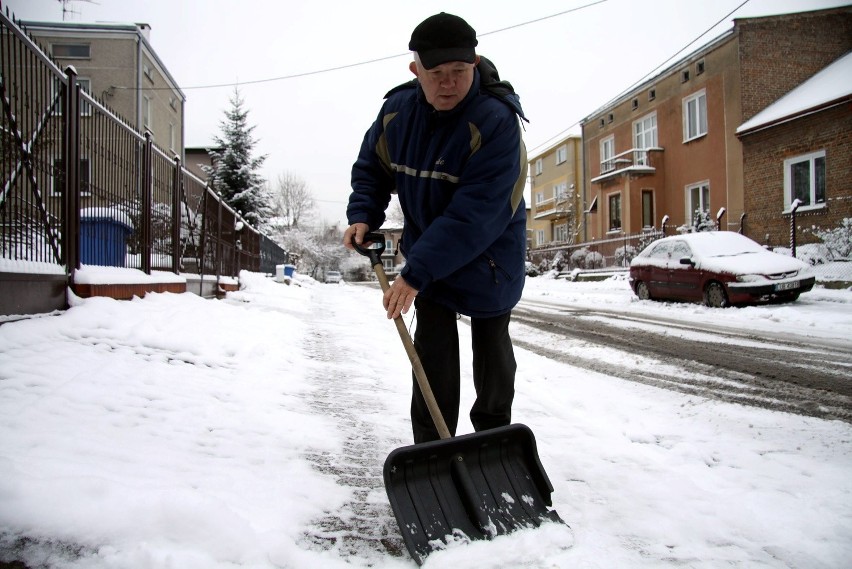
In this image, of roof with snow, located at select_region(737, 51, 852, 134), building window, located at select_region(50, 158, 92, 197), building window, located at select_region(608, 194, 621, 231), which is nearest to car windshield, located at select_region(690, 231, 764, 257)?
roof with snow, located at select_region(737, 51, 852, 134)

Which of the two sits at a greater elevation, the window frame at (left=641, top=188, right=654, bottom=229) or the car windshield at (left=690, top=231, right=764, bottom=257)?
the window frame at (left=641, top=188, right=654, bottom=229)

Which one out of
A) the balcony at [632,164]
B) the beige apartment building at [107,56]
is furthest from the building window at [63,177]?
the balcony at [632,164]

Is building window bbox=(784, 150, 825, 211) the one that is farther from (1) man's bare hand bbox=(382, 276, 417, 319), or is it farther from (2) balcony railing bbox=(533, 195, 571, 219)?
(1) man's bare hand bbox=(382, 276, 417, 319)

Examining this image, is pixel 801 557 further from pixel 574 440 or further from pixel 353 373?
pixel 353 373

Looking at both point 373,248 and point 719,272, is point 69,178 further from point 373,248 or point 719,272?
point 719,272

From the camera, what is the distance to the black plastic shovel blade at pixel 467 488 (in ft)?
5.60

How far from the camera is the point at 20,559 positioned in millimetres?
1421

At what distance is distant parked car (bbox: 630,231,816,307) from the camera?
29.4 feet

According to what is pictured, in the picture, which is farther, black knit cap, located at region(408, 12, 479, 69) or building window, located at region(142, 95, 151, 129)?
building window, located at region(142, 95, 151, 129)

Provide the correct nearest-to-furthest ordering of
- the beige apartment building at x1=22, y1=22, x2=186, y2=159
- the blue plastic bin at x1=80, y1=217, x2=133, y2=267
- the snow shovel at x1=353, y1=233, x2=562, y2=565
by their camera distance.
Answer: the snow shovel at x1=353, y1=233, x2=562, y2=565 → the blue plastic bin at x1=80, y1=217, x2=133, y2=267 → the beige apartment building at x1=22, y1=22, x2=186, y2=159

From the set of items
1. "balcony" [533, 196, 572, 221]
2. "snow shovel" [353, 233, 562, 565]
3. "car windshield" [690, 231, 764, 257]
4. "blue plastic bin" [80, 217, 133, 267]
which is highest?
"balcony" [533, 196, 572, 221]

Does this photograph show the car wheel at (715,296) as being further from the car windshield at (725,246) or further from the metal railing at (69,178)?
the metal railing at (69,178)

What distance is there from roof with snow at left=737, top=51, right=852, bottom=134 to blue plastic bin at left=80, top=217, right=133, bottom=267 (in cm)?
1632

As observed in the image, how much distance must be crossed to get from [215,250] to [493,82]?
898 centimetres
